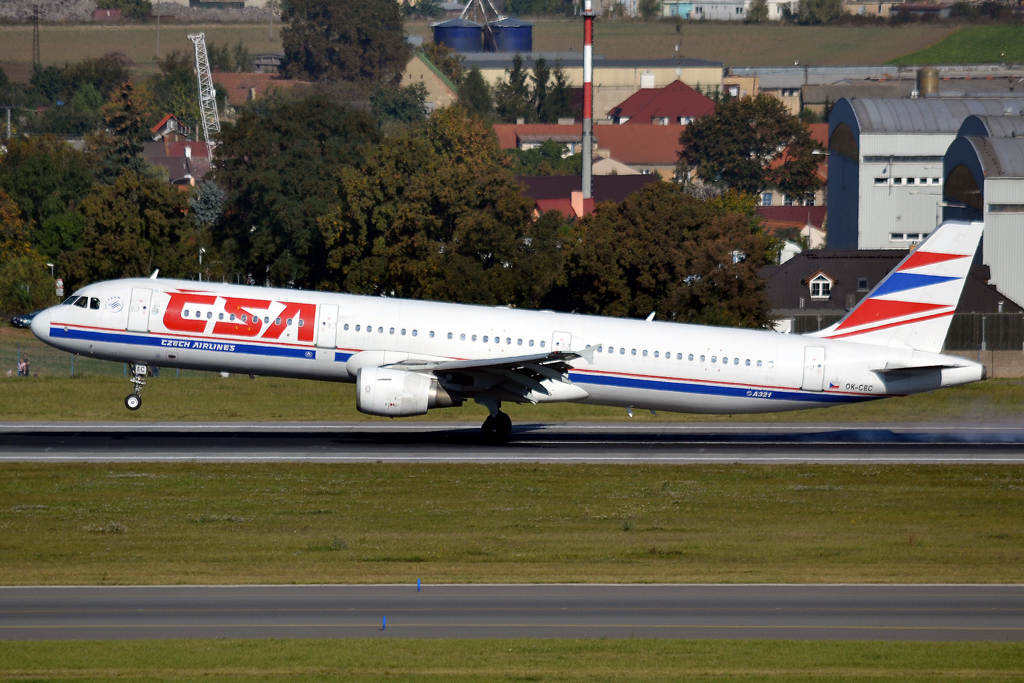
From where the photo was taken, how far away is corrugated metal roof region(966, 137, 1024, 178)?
92.9m

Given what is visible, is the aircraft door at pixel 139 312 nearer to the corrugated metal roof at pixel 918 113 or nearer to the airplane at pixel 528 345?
the airplane at pixel 528 345

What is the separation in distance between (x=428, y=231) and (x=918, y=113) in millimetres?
56921

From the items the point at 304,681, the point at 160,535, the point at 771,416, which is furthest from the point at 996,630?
the point at 771,416

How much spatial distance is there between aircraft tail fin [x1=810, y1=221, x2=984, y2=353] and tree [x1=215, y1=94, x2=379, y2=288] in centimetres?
6381

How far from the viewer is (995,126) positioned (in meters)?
103

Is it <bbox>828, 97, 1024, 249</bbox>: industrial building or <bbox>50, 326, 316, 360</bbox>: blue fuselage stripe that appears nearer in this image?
<bbox>50, 326, 316, 360</bbox>: blue fuselage stripe

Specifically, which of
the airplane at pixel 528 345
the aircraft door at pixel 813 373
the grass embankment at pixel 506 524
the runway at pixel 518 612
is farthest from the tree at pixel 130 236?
the runway at pixel 518 612

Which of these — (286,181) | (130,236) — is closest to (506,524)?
(130,236)

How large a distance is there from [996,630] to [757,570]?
533cm

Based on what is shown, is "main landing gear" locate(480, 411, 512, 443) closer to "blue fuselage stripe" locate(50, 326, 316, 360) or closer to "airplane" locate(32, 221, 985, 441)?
"airplane" locate(32, 221, 985, 441)

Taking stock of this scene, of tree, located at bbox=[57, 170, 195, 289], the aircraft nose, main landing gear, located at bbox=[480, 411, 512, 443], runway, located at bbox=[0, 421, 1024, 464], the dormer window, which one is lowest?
runway, located at bbox=[0, 421, 1024, 464]

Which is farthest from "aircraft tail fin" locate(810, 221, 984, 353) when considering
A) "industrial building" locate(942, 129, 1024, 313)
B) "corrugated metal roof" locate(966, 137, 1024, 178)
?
"corrugated metal roof" locate(966, 137, 1024, 178)

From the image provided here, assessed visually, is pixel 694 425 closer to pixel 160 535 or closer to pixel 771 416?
pixel 771 416

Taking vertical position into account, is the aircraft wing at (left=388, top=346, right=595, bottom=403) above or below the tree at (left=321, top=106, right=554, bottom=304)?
below
